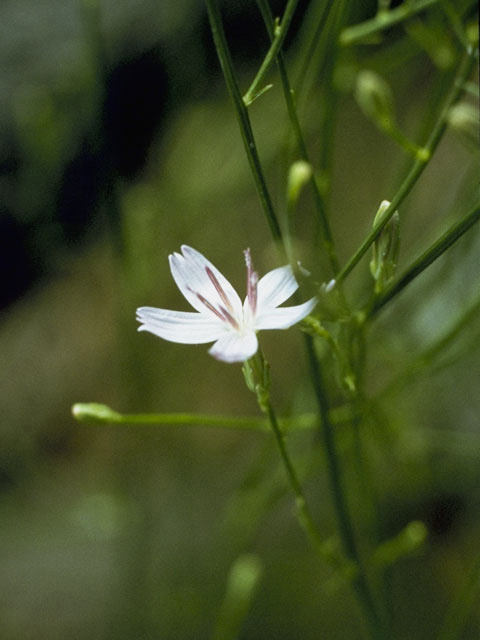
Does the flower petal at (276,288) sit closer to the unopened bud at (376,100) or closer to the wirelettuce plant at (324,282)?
the wirelettuce plant at (324,282)

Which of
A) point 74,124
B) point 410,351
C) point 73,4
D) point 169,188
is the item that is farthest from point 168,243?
point 73,4

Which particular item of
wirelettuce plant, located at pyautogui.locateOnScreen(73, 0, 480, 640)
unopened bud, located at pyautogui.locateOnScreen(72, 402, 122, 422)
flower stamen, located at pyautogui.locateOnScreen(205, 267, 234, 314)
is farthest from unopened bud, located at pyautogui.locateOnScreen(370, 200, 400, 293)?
unopened bud, located at pyautogui.locateOnScreen(72, 402, 122, 422)

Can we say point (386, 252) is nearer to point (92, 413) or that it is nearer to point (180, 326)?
point (180, 326)

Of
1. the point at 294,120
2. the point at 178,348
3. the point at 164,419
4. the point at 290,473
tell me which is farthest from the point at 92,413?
the point at 178,348

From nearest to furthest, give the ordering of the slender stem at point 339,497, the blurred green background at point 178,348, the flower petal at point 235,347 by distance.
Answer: the flower petal at point 235,347, the slender stem at point 339,497, the blurred green background at point 178,348

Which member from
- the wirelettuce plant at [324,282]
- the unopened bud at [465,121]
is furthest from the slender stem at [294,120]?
the unopened bud at [465,121]

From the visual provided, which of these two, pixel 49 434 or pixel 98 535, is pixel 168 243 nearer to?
pixel 98 535

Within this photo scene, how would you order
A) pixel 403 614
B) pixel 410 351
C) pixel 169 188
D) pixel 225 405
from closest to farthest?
pixel 410 351 → pixel 169 188 → pixel 403 614 → pixel 225 405
